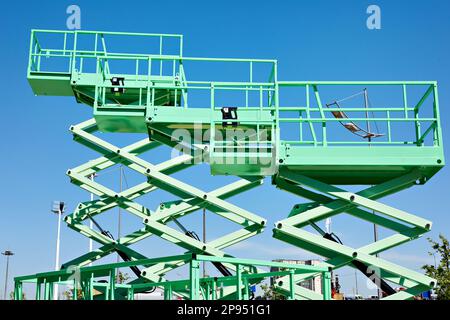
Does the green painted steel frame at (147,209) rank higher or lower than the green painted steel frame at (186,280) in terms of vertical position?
higher

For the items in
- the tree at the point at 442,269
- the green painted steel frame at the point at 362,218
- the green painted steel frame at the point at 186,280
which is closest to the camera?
the green painted steel frame at the point at 186,280

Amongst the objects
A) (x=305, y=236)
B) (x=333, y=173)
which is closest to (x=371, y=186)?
(x=333, y=173)

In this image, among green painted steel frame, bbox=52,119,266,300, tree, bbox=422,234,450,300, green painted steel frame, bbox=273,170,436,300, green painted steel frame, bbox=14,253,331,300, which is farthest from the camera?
tree, bbox=422,234,450,300

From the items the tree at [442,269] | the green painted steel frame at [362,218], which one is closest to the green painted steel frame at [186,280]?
the green painted steel frame at [362,218]

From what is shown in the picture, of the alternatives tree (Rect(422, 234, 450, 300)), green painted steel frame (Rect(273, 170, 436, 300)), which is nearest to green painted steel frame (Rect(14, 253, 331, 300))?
green painted steel frame (Rect(273, 170, 436, 300))

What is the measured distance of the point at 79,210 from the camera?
18.4 metres

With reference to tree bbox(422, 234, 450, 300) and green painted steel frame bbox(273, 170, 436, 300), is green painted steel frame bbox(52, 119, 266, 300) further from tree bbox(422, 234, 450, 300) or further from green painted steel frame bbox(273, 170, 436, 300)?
tree bbox(422, 234, 450, 300)

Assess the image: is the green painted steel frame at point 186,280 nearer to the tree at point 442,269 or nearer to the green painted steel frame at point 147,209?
the green painted steel frame at point 147,209

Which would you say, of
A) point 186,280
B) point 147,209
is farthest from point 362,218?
point 147,209

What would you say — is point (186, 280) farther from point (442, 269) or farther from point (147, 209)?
point (442, 269)

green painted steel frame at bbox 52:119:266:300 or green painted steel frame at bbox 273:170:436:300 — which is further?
green painted steel frame at bbox 52:119:266:300
